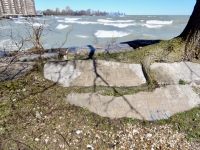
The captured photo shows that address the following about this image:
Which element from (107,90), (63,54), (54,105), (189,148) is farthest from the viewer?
(63,54)

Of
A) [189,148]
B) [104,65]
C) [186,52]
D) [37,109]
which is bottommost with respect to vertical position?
[189,148]

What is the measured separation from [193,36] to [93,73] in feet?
6.68

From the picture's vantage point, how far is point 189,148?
5.57 feet

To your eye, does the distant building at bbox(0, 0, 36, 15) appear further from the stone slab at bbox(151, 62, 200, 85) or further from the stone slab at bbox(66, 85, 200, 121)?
the stone slab at bbox(151, 62, 200, 85)

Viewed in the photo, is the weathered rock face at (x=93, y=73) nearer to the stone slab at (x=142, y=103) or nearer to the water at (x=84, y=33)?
the stone slab at (x=142, y=103)

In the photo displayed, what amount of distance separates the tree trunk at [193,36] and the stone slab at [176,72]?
203 millimetres

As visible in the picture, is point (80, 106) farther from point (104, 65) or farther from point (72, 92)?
point (104, 65)

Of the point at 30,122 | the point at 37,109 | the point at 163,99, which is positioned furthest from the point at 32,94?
the point at 163,99

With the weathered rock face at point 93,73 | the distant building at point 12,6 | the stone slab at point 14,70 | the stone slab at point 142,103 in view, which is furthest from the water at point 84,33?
the stone slab at point 142,103

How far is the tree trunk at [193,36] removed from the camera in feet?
9.04

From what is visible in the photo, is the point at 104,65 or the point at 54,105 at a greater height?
the point at 104,65

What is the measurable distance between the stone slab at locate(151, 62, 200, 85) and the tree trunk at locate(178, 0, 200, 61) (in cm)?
20

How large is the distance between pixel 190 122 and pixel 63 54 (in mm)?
2825

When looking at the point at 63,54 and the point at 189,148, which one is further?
the point at 63,54
